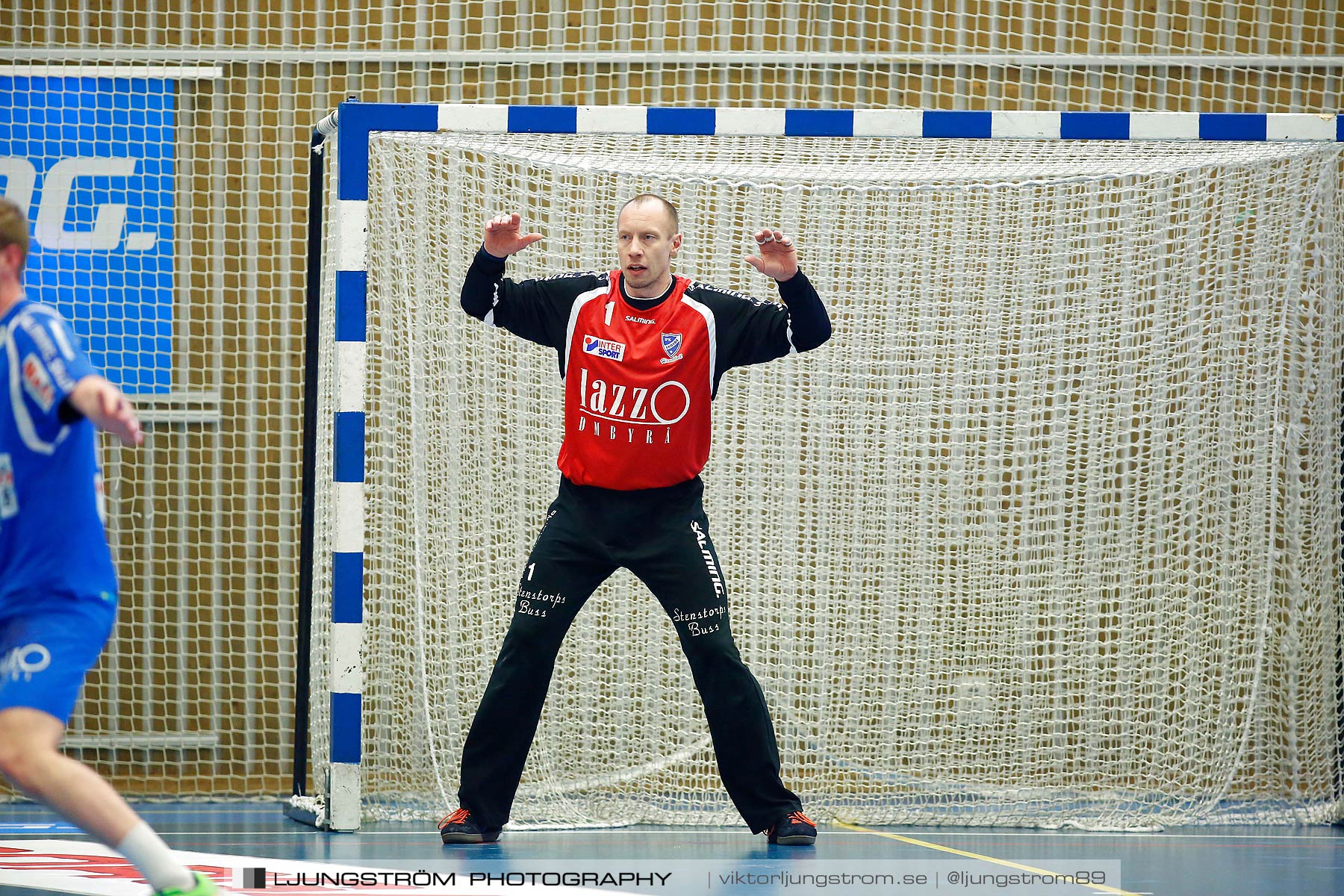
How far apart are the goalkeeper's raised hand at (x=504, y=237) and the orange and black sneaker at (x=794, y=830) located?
1.82 m

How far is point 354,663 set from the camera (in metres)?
4.42

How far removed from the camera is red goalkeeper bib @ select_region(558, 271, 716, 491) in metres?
3.89

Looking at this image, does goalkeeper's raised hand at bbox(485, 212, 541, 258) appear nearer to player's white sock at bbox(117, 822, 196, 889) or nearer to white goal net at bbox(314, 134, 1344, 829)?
white goal net at bbox(314, 134, 1344, 829)

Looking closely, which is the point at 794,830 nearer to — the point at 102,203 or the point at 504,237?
the point at 504,237

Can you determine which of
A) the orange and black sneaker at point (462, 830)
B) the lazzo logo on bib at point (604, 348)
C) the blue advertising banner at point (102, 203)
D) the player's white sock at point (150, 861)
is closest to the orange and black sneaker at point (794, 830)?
the orange and black sneaker at point (462, 830)

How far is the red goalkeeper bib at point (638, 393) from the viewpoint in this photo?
389 centimetres

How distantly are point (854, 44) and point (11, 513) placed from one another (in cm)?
474

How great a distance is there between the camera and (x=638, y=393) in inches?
154

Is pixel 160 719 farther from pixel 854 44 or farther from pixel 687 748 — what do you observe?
pixel 854 44

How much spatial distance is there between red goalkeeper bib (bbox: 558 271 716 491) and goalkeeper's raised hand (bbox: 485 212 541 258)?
0.28 m

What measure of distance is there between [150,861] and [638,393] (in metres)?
1.90

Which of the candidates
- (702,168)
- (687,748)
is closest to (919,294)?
(702,168)

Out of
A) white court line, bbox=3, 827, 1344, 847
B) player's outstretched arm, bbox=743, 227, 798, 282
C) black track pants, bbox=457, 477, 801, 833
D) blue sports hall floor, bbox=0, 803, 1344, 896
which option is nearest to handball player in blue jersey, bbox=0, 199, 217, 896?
blue sports hall floor, bbox=0, 803, 1344, 896

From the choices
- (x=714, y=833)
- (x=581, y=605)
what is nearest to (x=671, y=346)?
(x=581, y=605)
